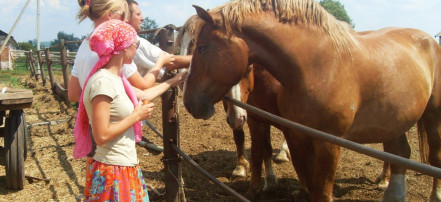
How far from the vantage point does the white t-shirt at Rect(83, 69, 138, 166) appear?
1.55 metres

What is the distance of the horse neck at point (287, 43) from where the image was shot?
200 centimetres

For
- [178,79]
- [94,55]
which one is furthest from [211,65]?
[94,55]

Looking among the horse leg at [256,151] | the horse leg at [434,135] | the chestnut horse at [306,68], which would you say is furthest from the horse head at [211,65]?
the horse leg at [434,135]

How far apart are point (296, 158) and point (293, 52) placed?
35.2 inches

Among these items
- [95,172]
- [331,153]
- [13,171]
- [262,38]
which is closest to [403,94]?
[331,153]

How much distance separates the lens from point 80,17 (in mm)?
2084

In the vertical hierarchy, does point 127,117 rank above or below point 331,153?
above

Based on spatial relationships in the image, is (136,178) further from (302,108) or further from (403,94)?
(403,94)

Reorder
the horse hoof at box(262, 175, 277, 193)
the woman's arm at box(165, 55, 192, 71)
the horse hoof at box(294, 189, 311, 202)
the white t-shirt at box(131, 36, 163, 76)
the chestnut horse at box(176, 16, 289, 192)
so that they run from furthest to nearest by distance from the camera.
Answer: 1. the horse hoof at box(262, 175, 277, 193)
2. the horse hoof at box(294, 189, 311, 202)
3. the chestnut horse at box(176, 16, 289, 192)
4. the white t-shirt at box(131, 36, 163, 76)
5. the woman's arm at box(165, 55, 192, 71)

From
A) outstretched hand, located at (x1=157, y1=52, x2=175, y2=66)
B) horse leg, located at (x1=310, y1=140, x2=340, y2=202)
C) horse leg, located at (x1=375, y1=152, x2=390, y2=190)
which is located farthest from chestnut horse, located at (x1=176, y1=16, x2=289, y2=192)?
horse leg, located at (x1=375, y1=152, x2=390, y2=190)

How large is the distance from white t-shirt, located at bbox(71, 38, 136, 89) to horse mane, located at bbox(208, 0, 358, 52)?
0.61m

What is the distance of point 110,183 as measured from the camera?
5.43 ft

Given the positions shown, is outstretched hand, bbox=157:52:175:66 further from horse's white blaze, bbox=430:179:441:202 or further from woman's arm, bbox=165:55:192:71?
horse's white blaze, bbox=430:179:441:202

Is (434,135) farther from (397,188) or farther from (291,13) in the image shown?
(291,13)
